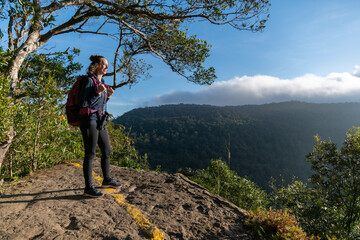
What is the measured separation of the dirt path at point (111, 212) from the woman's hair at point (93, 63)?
1.94 m

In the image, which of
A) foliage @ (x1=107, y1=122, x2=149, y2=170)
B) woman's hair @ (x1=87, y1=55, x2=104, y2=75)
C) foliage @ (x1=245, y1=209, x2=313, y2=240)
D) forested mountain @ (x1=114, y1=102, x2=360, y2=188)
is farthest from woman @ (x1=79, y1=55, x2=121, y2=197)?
forested mountain @ (x1=114, y1=102, x2=360, y2=188)

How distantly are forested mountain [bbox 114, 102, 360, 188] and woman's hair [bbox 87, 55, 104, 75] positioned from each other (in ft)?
144

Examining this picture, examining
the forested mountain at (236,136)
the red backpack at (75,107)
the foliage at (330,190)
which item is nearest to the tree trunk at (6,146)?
the red backpack at (75,107)

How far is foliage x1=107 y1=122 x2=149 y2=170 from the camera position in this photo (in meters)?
7.66

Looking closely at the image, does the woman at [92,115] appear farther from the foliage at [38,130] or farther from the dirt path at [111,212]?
the foliage at [38,130]

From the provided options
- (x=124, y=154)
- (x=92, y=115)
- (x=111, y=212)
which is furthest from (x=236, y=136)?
(x=111, y=212)

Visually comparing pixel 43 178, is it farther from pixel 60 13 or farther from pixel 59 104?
pixel 60 13

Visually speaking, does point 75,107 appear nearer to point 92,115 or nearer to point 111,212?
point 92,115

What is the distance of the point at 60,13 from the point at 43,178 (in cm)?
709

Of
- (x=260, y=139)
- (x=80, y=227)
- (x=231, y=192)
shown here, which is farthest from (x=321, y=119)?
(x=80, y=227)

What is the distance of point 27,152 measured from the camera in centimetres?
413

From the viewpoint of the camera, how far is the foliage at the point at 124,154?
7656mm

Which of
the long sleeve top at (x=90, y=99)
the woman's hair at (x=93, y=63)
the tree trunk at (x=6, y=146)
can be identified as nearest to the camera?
the long sleeve top at (x=90, y=99)

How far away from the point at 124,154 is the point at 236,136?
89.0m
